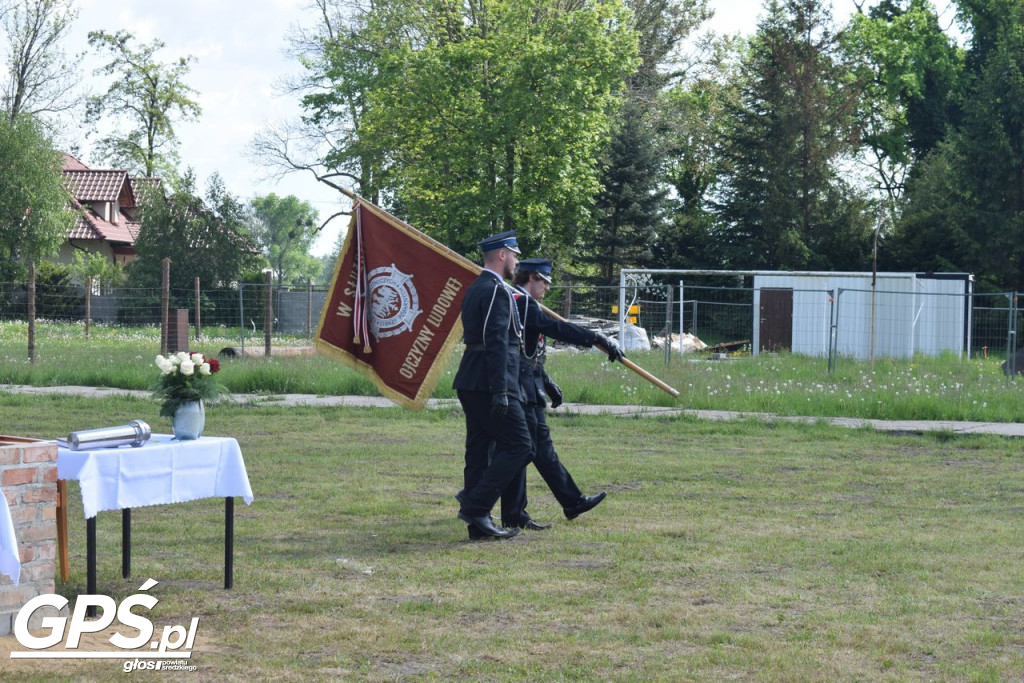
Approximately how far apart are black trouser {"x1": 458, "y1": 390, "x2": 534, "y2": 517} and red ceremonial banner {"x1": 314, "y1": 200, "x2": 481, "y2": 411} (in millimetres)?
2342

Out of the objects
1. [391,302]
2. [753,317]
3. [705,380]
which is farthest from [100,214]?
[391,302]

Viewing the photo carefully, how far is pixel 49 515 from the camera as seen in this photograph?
→ 6285mm

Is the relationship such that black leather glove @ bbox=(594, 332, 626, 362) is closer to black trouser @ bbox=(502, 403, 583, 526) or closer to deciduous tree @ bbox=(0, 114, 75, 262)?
black trouser @ bbox=(502, 403, 583, 526)

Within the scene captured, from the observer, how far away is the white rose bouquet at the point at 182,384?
7305 millimetres

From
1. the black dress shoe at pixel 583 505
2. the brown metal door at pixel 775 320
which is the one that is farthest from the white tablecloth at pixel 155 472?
the brown metal door at pixel 775 320

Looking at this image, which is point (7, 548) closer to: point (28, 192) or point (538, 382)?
point (538, 382)

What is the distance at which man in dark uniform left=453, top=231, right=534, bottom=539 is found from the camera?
8836 mm

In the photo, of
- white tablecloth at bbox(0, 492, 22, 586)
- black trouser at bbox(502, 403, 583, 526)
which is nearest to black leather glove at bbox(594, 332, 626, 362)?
black trouser at bbox(502, 403, 583, 526)

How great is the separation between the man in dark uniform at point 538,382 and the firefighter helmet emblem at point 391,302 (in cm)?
206

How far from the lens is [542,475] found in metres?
9.48

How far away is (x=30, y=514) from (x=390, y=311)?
18.8 ft

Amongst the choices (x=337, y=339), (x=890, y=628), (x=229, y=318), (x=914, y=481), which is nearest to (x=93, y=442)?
(x=890, y=628)

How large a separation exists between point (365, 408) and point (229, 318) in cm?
1734

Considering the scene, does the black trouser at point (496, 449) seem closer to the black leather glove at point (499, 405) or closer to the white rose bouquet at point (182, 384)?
the black leather glove at point (499, 405)
